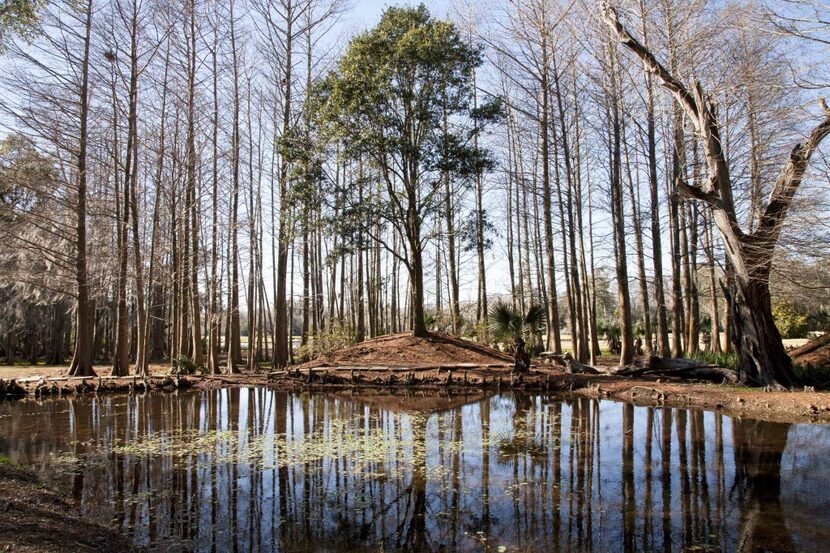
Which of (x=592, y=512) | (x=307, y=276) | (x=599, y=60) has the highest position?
(x=599, y=60)

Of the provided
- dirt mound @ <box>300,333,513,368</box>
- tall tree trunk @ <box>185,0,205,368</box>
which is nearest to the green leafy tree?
dirt mound @ <box>300,333,513,368</box>

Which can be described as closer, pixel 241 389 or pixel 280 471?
pixel 280 471

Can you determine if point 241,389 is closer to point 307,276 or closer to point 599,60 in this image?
point 307,276

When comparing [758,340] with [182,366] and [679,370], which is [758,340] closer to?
[679,370]

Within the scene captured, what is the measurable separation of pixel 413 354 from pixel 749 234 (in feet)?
32.7

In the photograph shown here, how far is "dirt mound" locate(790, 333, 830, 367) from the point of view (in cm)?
1382

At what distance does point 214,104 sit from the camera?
811 inches

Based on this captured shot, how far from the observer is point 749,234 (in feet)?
40.5

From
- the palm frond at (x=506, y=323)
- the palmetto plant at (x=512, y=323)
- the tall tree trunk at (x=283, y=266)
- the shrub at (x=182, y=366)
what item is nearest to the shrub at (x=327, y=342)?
the tall tree trunk at (x=283, y=266)

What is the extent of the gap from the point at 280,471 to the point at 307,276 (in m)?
18.5

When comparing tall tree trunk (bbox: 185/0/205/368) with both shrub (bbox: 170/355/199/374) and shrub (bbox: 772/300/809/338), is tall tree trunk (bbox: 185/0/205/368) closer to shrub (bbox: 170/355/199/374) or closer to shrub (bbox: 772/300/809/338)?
shrub (bbox: 170/355/199/374)

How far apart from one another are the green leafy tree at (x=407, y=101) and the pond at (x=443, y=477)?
27.1 feet

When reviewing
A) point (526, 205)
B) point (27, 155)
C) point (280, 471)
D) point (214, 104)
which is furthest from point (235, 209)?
point (280, 471)

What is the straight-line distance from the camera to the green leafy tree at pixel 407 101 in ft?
54.7
